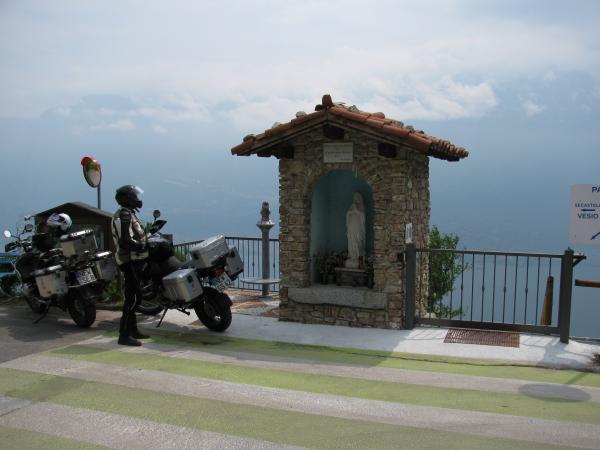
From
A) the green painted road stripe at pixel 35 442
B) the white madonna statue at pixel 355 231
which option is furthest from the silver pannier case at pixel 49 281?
the white madonna statue at pixel 355 231

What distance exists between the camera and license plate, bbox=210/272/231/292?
7.65 m

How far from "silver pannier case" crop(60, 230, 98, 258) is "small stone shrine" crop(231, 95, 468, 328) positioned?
8.23 feet

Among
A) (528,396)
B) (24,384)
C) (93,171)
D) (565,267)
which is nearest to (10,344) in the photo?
(24,384)

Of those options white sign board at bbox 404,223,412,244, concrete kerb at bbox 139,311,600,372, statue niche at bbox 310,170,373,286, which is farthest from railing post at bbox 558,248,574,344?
statue niche at bbox 310,170,373,286

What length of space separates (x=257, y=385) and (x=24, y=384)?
2303 mm

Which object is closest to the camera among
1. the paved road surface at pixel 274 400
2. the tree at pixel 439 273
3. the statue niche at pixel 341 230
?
the paved road surface at pixel 274 400

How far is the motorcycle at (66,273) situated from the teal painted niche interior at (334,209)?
10.5 feet

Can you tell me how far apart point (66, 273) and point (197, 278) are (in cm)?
207

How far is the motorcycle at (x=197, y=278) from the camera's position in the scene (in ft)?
24.1

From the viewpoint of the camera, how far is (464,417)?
15.2ft

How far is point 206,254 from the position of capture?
7.56 meters

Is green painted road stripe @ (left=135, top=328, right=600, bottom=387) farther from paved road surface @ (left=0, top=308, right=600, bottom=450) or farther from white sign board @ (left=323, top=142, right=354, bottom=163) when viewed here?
white sign board @ (left=323, top=142, right=354, bottom=163)

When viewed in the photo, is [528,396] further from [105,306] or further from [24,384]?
[105,306]

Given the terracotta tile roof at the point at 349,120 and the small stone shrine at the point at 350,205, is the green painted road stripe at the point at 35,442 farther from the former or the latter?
the terracotta tile roof at the point at 349,120
